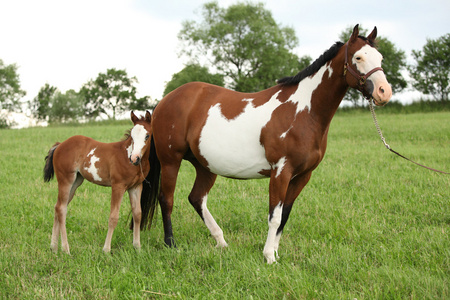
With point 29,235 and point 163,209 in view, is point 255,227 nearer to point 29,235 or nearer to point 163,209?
point 163,209

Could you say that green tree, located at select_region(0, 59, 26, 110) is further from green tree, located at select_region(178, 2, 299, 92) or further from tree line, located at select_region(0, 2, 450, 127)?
green tree, located at select_region(178, 2, 299, 92)

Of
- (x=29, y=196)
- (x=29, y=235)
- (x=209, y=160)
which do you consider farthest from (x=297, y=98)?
(x=29, y=196)

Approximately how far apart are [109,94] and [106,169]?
212 ft

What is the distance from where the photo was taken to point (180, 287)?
3.31 meters

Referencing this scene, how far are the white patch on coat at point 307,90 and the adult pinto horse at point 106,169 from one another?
1.63 m

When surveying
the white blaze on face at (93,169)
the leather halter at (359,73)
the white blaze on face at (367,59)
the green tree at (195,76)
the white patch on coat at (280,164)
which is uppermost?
the green tree at (195,76)

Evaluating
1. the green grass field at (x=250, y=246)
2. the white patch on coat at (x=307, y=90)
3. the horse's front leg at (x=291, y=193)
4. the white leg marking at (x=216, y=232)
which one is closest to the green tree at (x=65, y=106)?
the green grass field at (x=250, y=246)

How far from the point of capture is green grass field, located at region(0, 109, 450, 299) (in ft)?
10.7

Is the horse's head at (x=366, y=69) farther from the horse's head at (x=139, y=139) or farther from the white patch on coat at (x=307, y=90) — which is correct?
the horse's head at (x=139, y=139)

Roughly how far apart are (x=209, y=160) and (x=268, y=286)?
1.57m

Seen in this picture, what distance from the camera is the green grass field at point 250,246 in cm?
326

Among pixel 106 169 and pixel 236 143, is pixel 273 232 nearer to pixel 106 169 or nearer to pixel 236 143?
pixel 236 143

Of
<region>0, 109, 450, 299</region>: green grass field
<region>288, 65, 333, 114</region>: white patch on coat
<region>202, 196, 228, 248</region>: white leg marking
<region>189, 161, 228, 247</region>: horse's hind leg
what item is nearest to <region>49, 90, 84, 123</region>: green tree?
<region>0, 109, 450, 299</region>: green grass field

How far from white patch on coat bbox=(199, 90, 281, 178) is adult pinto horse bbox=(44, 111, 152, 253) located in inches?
27.4
